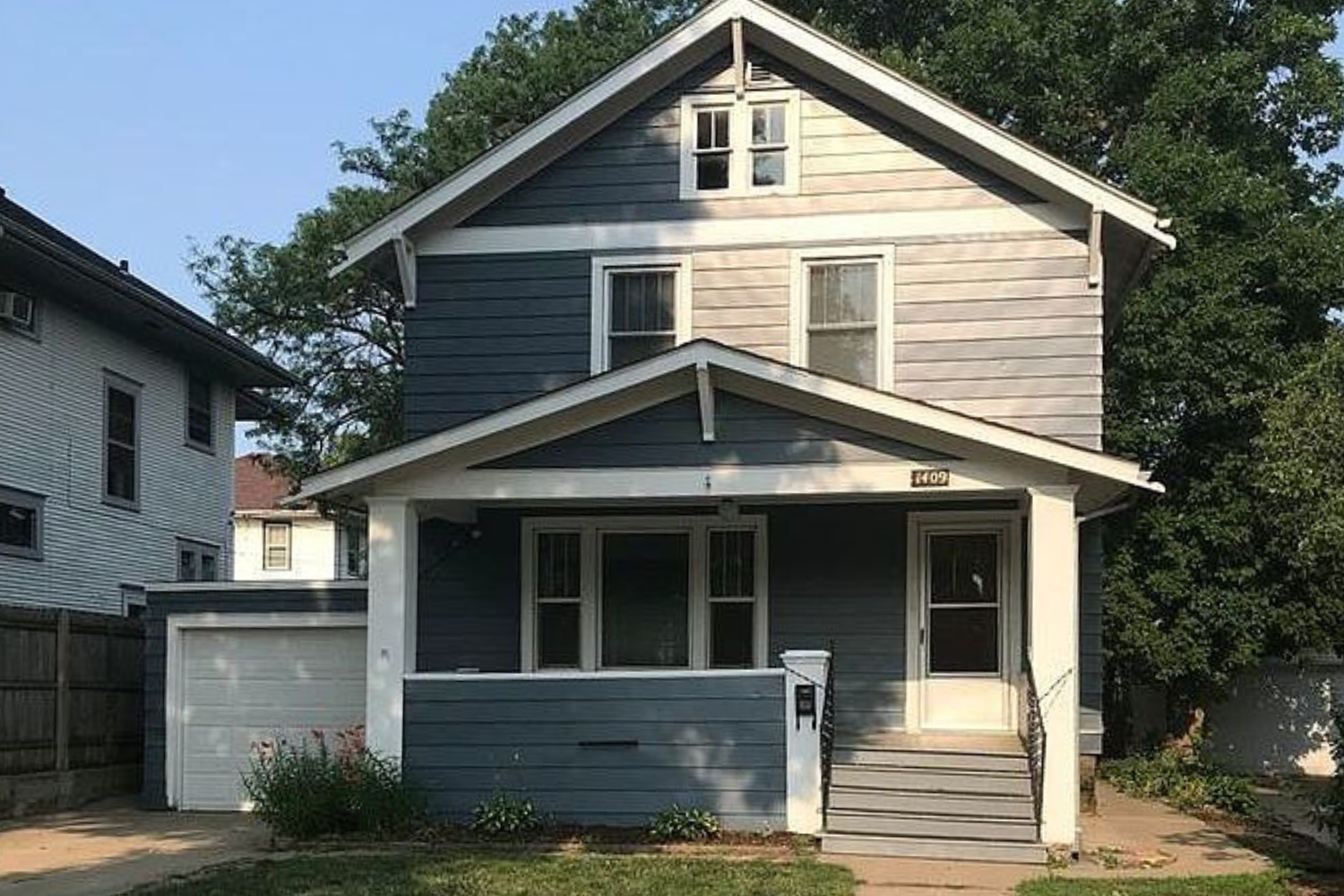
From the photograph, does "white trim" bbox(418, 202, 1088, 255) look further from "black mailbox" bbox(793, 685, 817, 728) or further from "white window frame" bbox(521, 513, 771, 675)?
"black mailbox" bbox(793, 685, 817, 728)

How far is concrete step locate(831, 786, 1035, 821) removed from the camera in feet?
39.6

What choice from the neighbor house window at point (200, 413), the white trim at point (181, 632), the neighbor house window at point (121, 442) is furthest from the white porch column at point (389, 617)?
the neighbor house window at point (200, 413)

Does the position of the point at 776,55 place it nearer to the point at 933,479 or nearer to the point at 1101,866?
the point at 933,479

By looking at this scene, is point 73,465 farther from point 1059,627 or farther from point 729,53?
point 1059,627

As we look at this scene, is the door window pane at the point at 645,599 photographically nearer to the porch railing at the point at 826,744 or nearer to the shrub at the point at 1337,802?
the porch railing at the point at 826,744

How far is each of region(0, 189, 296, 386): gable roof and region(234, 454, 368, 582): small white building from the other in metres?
22.1

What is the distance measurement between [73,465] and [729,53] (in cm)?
1038

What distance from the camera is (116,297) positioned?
19.2 meters

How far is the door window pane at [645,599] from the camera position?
14.6 metres

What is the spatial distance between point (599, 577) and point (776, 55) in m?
5.47

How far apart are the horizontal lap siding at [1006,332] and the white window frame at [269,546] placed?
35.3 meters

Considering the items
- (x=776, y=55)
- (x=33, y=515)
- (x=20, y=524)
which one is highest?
(x=776, y=55)

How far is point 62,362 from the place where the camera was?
19.1 meters

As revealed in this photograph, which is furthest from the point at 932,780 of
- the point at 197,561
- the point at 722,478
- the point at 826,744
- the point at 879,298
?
the point at 197,561
